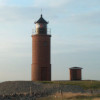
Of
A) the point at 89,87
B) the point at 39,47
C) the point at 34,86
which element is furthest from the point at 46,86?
the point at 39,47

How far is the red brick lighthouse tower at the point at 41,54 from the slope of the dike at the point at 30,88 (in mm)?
4425

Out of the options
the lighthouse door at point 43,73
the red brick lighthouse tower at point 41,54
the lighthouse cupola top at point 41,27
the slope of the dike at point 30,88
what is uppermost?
the lighthouse cupola top at point 41,27

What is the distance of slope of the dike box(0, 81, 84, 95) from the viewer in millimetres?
34281

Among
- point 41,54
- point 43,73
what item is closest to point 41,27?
point 41,54

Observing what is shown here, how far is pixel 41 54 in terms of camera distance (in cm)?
4128

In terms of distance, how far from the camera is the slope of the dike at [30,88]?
3428cm

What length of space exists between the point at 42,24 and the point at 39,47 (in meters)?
2.83

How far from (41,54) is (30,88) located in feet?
25.1

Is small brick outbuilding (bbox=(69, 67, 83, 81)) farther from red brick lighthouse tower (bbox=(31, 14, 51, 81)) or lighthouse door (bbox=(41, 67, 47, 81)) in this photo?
lighthouse door (bbox=(41, 67, 47, 81))

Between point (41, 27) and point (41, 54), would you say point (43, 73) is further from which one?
point (41, 27)

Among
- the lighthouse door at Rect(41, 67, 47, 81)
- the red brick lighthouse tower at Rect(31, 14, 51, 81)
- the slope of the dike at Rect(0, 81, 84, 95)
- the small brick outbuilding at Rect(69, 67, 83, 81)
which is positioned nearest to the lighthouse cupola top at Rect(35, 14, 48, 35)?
the red brick lighthouse tower at Rect(31, 14, 51, 81)

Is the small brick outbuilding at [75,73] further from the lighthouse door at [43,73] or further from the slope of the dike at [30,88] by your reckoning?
the slope of the dike at [30,88]

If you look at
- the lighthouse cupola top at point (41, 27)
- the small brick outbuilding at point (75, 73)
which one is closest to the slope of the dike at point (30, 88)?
the lighthouse cupola top at point (41, 27)

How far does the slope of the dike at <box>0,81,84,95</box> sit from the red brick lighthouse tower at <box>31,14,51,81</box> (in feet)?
14.5
